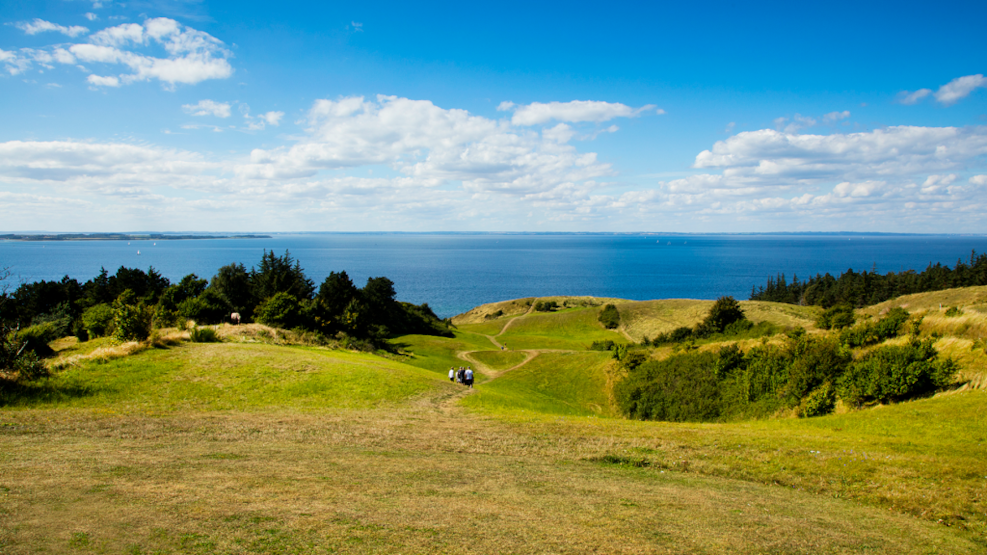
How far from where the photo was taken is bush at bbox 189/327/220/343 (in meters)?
25.5

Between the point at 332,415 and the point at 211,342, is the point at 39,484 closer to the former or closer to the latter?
the point at 332,415

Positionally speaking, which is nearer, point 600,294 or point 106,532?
point 106,532

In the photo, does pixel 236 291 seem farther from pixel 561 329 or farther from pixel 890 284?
pixel 890 284

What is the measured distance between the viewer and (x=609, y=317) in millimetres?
74688

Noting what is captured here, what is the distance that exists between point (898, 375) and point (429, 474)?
747 inches

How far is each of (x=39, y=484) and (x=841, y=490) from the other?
15276 mm

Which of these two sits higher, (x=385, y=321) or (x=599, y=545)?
(x=599, y=545)

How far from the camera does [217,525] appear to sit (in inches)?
247

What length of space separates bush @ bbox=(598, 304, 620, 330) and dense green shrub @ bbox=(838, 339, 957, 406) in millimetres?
53311

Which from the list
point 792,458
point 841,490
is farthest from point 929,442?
point 841,490

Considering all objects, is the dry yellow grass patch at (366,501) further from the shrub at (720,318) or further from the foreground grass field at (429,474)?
the shrub at (720,318)

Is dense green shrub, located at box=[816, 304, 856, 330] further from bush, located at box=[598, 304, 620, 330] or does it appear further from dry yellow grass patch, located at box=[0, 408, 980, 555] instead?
bush, located at box=[598, 304, 620, 330]

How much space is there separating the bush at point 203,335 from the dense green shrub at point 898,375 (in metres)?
31.7

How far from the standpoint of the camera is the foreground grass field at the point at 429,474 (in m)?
6.41
